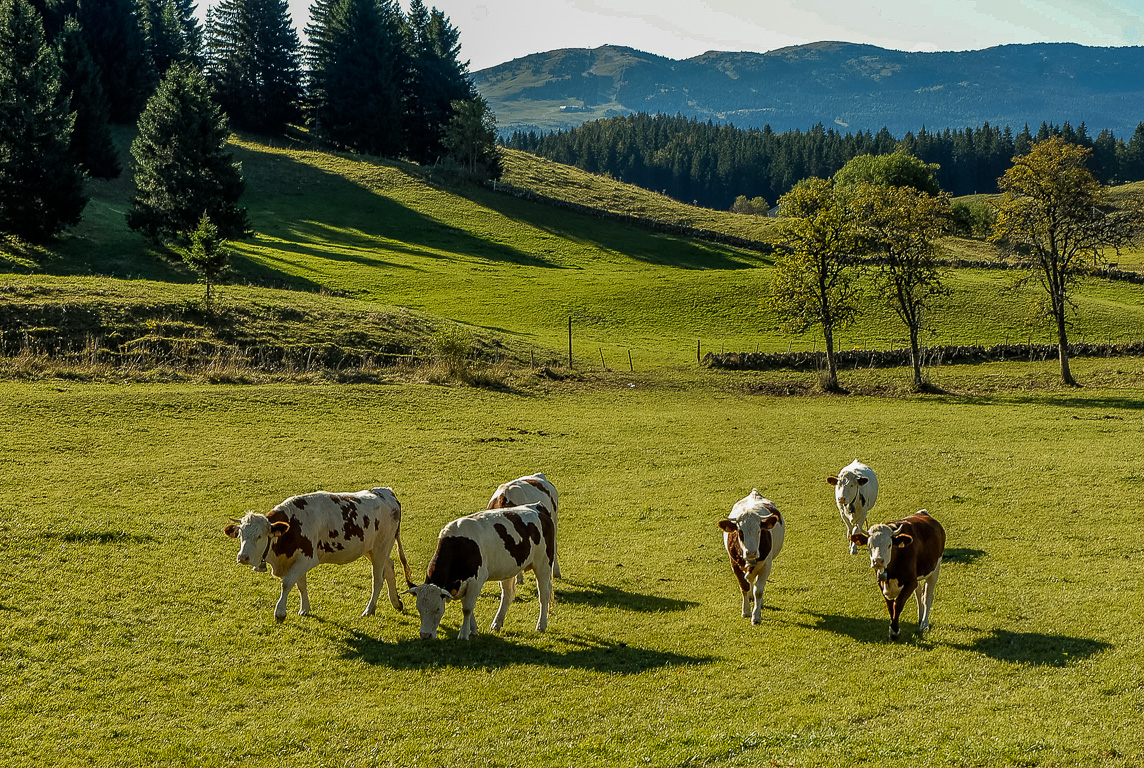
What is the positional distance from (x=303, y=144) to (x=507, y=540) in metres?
102

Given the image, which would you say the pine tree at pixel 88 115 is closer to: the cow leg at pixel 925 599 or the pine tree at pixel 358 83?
the pine tree at pixel 358 83

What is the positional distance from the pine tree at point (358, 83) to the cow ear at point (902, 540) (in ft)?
332

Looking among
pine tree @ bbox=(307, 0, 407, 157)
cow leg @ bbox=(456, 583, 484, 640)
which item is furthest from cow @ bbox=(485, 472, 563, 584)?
pine tree @ bbox=(307, 0, 407, 157)

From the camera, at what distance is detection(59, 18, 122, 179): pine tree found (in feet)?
238

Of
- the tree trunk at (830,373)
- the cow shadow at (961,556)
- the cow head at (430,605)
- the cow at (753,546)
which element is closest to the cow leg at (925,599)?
the cow at (753,546)

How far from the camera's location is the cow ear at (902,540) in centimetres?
1280

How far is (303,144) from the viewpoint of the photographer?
342 feet

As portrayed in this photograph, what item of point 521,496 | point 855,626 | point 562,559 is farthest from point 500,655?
point 855,626

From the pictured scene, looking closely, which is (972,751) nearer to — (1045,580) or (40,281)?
(1045,580)

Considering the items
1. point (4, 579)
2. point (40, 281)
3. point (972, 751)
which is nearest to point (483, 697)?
point (972, 751)

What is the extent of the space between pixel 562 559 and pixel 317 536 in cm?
582

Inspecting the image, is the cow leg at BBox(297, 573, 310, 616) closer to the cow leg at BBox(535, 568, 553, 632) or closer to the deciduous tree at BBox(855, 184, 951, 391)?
the cow leg at BBox(535, 568, 553, 632)

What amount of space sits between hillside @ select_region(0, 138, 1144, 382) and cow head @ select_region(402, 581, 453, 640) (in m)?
28.5

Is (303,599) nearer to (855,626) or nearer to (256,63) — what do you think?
(855,626)
